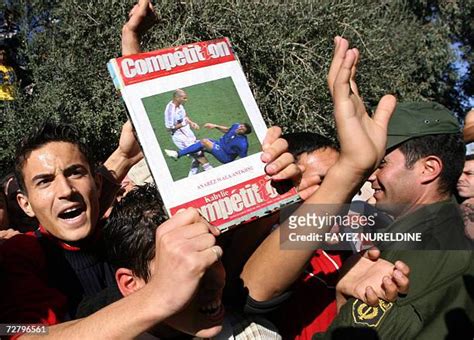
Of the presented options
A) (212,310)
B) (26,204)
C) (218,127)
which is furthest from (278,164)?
(26,204)

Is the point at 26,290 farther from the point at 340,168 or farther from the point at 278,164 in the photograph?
the point at 340,168

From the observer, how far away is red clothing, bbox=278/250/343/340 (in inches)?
75.6

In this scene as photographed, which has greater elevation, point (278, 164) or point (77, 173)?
point (77, 173)

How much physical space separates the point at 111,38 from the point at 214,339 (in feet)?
21.2

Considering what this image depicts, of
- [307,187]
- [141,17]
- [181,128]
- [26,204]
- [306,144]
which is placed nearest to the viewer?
[181,128]

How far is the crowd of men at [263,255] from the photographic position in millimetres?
1306

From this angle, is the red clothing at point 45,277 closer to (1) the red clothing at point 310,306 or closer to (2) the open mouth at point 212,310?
(2) the open mouth at point 212,310

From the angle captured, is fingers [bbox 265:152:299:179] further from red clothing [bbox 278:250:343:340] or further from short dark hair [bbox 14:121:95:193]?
short dark hair [bbox 14:121:95:193]

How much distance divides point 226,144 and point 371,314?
69 cm

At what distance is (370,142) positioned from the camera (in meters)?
1.45

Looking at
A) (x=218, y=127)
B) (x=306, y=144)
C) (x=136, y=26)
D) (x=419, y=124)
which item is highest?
(x=136, y=26)

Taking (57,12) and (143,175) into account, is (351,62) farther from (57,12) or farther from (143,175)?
(57,12)

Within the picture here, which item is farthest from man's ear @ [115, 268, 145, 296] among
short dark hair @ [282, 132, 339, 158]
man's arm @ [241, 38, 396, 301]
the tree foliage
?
the tree foliage

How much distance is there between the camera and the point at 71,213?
80.1 inches
